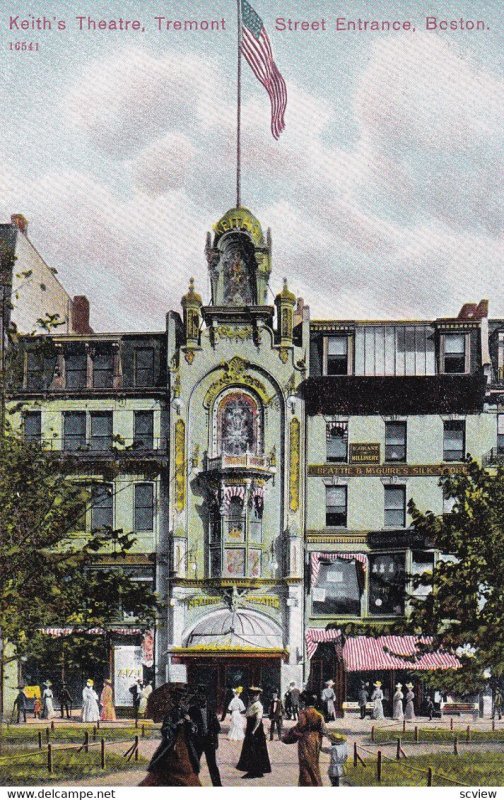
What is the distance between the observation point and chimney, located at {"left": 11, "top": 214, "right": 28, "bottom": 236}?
27.8 m

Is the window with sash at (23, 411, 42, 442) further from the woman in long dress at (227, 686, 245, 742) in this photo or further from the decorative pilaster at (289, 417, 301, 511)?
the woman in long dress at (227, 686, 245, 742)

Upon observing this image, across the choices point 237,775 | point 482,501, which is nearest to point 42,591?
point 237,775

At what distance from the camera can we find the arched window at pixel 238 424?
33.0 m

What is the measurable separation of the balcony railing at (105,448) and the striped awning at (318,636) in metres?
5.44

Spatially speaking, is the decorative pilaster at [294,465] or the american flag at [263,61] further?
the decorative pilaster at [294,465]

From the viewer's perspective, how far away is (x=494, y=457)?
32.3 metres

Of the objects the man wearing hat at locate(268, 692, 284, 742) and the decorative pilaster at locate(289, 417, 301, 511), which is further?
the decorative pilaster at locate(289, 417, 301, 511)

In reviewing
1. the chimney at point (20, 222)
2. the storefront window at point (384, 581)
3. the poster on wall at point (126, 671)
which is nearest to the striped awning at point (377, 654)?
the storefront window at point (384, 581)

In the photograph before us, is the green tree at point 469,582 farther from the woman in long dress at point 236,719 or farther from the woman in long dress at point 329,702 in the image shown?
the woman in long dress at point 236,719

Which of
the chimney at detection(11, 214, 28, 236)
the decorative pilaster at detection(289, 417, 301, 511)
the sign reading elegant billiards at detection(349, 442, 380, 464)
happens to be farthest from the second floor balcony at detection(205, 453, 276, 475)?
the chimney at detection(11, 214, 28, 236)

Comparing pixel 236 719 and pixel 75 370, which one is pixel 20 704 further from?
pixel 75 370

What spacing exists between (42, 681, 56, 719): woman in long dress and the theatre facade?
2459mm

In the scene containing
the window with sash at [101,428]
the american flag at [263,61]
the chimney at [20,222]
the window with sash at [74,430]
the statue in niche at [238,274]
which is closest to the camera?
the american flag at [263,61]
